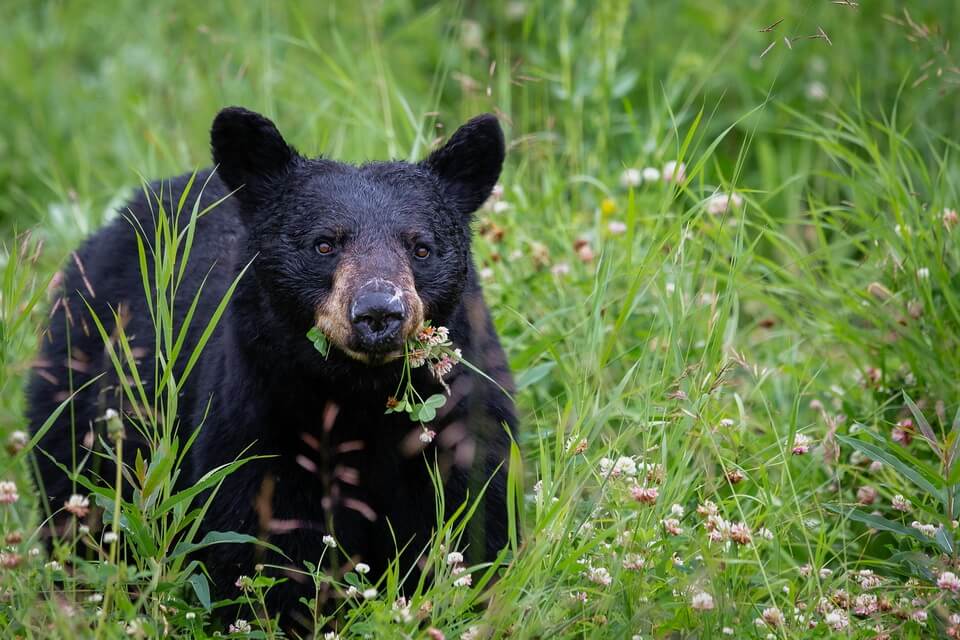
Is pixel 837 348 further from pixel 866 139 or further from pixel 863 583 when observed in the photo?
pixel 863 583

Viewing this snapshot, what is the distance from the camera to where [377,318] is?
334cm

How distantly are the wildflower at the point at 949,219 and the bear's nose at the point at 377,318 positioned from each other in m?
2.17

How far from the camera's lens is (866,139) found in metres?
4.75

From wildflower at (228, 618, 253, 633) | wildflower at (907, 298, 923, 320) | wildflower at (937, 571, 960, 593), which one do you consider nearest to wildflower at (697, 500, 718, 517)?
wildflower at (937, 571, 960, 593)

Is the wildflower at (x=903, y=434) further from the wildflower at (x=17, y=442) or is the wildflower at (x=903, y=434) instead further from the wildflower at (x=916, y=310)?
the wildflower at (x=17, y=442)

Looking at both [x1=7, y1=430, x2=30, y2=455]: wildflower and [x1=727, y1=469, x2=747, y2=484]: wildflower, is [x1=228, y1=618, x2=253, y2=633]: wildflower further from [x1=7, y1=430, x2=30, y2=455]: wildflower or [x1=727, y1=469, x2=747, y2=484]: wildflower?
[x1=727, y1=469, x2=747, y2=484]: wildflower

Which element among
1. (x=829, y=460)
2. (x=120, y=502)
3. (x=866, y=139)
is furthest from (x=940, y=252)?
(x=120, y=502)

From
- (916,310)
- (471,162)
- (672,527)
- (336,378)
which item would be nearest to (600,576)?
(672,527)

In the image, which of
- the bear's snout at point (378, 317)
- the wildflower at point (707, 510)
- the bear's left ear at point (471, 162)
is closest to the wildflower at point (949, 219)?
the bear's left ear at point (471, 162)

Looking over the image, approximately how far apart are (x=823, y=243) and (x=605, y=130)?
148 cm

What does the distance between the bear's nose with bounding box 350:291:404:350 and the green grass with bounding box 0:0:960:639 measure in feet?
1.58

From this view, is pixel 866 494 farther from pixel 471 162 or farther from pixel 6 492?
pixel 6 492

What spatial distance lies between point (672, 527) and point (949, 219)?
5.96 feet

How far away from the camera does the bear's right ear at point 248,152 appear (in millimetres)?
3938
